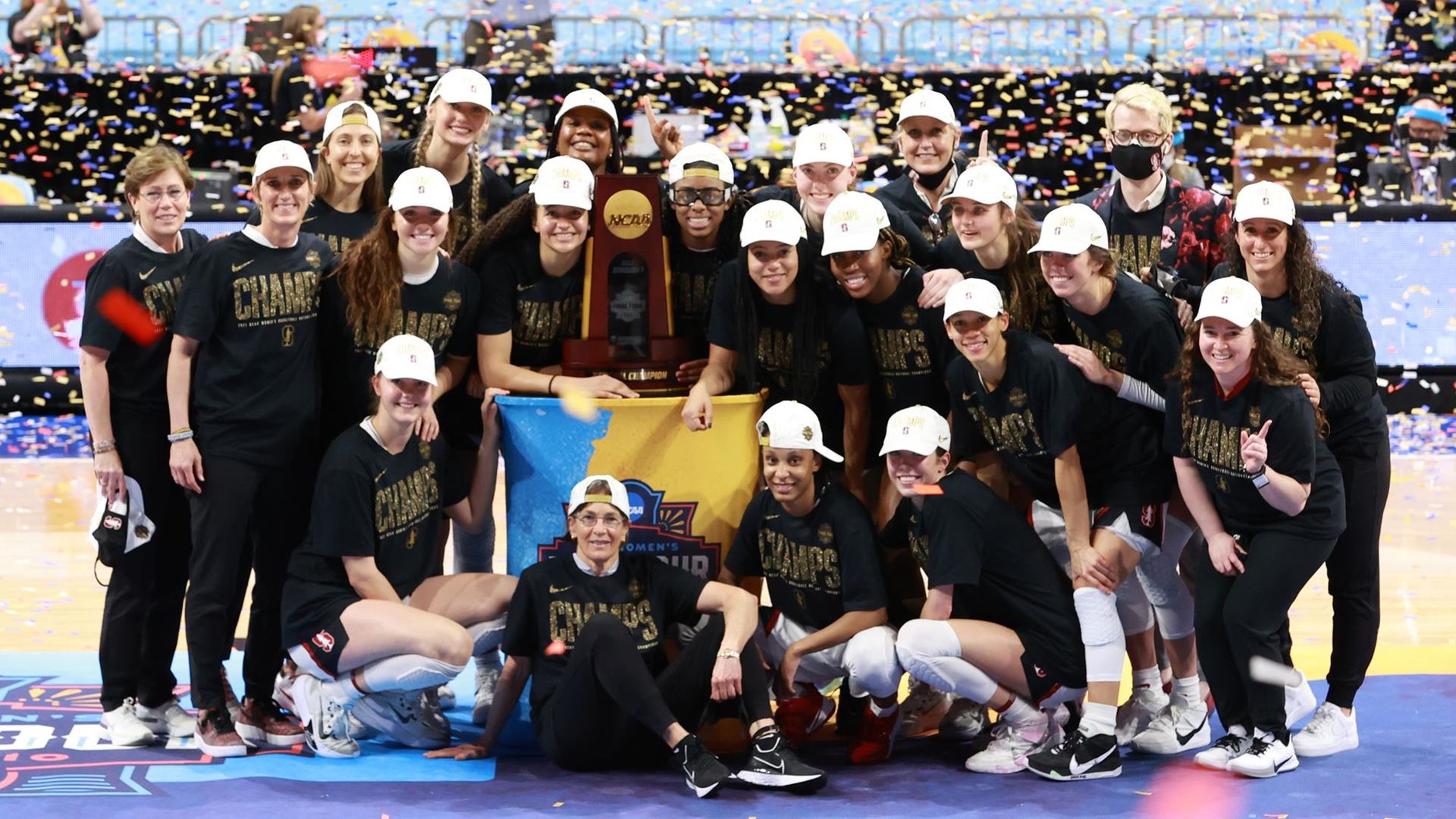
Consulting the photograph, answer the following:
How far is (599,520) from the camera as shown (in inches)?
205

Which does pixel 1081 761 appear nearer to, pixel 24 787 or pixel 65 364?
pixel 24 787

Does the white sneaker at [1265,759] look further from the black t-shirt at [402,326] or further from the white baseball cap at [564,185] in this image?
the black t-shirt at [402,326]

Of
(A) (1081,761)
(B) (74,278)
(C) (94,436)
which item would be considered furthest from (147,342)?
(B) (74,278)

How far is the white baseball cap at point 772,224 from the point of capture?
17.2 feet

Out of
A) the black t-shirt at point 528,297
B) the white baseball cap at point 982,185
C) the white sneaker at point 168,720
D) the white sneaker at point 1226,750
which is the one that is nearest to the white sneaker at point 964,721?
the white sneaker at point 1226,750

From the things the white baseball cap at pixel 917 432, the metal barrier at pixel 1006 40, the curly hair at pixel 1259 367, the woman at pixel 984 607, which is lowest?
the woman at pixel 984 607

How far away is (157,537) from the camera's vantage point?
18.2 feet

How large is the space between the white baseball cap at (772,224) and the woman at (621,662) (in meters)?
0.87

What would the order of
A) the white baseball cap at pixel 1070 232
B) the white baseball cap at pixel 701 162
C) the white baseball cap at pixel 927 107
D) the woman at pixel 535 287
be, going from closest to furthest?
the white baseball cap at pixel 1070 232 < the woman at pixel 535 287 < the white baseball cap at pixel 701 162 < the white baseball cap at pixel 927 107

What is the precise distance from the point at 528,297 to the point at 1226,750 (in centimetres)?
263

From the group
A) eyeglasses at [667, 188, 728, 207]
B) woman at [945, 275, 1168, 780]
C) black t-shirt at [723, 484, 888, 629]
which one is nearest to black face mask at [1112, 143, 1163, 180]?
woman at [945, 275, 1168, 780]

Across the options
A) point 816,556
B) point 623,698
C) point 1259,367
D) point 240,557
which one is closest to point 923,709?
point 816,556

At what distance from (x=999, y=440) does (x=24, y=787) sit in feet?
10.2

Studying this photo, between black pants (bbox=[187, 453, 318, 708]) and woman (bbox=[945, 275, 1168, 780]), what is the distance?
2.16m
